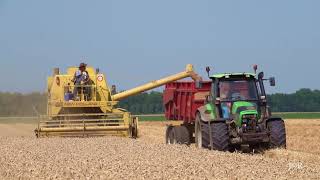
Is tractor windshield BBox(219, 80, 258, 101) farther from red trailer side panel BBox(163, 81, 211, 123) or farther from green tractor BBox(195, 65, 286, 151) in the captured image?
red trailer side panel BBox(163, 81, 211, 123)

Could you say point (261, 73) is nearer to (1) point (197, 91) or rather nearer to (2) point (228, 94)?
(2) point (228, 94)

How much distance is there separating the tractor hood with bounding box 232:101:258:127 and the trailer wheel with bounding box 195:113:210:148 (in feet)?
2.31

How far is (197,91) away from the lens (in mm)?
15555

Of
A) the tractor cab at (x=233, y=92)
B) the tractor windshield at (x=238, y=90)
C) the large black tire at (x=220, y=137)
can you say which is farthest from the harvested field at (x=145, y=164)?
the tractor windshield at (x=238, y=90)

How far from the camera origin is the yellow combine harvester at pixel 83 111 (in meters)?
18.5

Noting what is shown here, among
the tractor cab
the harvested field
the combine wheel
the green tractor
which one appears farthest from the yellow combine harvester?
the tractor cab

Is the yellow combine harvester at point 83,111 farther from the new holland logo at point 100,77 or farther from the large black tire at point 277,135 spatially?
the large black tire at point 277,135

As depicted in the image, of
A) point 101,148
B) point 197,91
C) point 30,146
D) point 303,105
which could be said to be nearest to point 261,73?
point 197,91

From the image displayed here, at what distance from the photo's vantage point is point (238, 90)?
13602 millimetres

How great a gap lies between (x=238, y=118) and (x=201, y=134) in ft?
3.35

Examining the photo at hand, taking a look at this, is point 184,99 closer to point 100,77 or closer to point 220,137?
point 220,137

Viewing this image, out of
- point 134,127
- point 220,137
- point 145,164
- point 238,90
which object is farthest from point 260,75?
point 134,127

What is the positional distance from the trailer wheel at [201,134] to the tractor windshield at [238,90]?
74 centimetres

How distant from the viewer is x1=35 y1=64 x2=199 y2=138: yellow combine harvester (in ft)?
60.5
